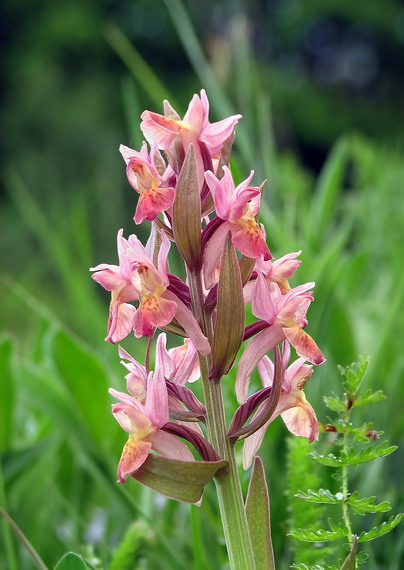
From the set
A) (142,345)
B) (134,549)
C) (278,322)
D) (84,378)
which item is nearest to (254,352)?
(278,322)

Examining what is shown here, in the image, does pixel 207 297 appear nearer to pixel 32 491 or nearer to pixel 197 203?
pixel 197 203

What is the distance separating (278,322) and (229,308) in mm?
51

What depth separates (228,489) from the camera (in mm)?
505

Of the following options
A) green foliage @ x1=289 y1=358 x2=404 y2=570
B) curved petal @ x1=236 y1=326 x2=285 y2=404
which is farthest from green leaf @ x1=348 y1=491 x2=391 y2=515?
curved petal @ x1=236 y1=326 x2=285 y2=404

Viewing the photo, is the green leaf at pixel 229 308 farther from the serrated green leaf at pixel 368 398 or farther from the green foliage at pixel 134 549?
the green foliage at pixel 134 549

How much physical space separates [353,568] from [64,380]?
629 millimetres

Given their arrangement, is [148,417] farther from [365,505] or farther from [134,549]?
[134,549]

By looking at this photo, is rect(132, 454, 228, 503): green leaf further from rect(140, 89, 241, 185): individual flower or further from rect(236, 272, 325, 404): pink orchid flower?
rect(140, 89, 241, 185): individual flower

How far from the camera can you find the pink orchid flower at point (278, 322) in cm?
52

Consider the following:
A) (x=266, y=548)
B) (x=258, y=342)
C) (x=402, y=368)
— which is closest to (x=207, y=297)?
(x=258, y=342)

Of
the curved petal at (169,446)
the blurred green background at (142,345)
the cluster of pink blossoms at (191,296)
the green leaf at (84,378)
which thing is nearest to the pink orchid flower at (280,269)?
the cluster of pink blossoms at (191,296)

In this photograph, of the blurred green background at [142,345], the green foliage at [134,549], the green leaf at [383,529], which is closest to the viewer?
the green leaf at [383,529]

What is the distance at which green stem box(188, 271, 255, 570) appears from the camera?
50 cm

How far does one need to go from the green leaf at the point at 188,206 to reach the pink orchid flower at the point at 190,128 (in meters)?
0.03
